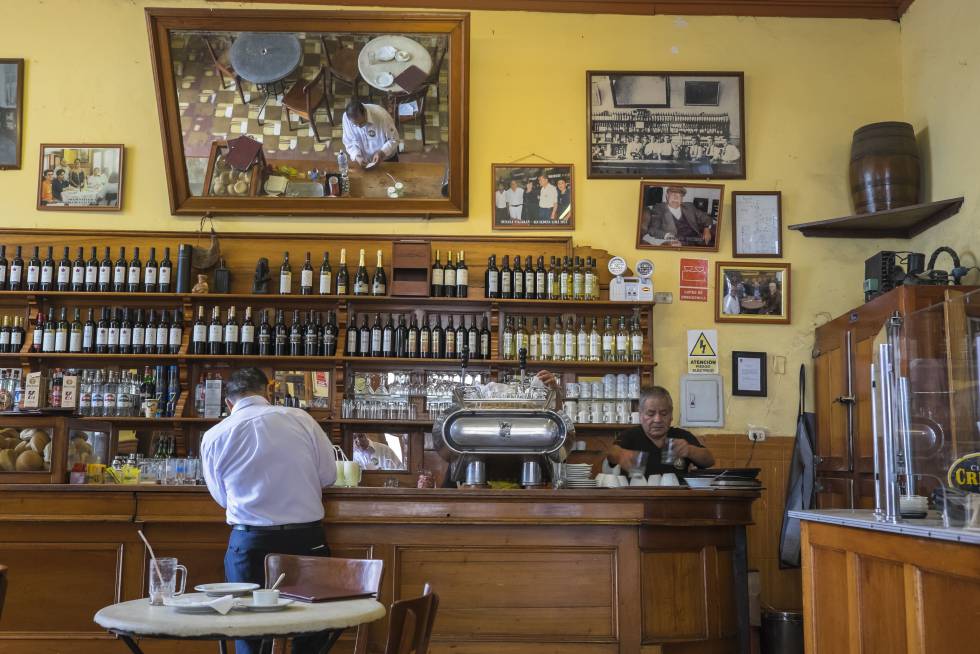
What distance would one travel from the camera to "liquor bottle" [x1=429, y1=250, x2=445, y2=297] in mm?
6758

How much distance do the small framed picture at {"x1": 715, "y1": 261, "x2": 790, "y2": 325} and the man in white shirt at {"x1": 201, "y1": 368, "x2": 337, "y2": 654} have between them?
349 cm

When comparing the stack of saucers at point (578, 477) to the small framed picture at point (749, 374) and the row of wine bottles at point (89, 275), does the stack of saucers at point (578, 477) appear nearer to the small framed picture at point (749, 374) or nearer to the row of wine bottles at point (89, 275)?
the small framed picture at point (749, 374)

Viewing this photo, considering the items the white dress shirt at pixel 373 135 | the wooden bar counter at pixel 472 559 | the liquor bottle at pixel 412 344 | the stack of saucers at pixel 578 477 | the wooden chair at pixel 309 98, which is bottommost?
the wooden bar counter at pixel 472 559

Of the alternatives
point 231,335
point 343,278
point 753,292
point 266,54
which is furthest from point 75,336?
point 753,292

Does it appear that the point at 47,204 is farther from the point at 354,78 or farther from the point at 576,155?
the point at 576,155

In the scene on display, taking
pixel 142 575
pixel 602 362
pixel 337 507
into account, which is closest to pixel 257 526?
pixel 337 507

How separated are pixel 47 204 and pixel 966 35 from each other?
6024 millimetres

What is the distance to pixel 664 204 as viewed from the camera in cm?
697

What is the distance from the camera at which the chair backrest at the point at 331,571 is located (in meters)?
3.50

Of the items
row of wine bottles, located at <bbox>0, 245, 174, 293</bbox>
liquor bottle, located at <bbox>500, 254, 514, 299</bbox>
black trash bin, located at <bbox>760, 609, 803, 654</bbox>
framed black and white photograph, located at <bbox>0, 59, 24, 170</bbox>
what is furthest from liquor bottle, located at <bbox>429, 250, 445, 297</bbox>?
framed black and white photograph, located at <bbox>0, 59, 24, 170</bbox>

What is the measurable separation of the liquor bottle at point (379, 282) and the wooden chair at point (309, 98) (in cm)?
103

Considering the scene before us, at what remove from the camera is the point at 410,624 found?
289 cm

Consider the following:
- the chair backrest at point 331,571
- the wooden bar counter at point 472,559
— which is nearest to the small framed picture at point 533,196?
the wooden bar counter at point 472,559

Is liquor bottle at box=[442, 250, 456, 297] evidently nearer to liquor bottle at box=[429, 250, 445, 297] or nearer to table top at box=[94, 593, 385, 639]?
liquor bottle at box=[429, 250, 445, 297]
